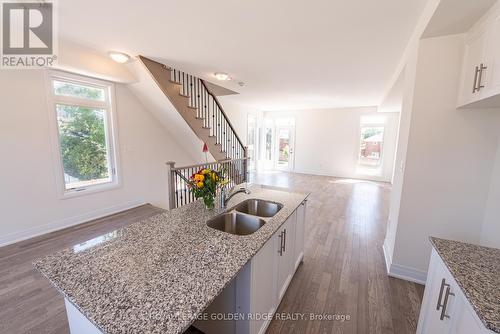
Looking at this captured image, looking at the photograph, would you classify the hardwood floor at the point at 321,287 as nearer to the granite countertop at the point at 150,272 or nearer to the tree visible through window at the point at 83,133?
the tree visible through window at the point at 83,133

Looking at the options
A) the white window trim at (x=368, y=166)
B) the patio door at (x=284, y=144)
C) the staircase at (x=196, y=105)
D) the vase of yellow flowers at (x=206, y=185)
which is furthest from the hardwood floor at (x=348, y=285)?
the patio door at (x=284, y=144)

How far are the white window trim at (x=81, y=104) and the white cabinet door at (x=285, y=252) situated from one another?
3.50 metres

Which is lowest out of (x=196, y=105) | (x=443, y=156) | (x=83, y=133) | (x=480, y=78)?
(x=443, y=156)

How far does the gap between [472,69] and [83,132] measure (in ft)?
16.3

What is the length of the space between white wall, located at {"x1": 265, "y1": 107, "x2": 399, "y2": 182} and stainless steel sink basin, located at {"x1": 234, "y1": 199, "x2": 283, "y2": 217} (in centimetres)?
615

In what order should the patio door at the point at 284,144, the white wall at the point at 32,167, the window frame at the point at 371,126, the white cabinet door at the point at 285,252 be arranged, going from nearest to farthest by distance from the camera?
the white cabinet door at the point at 285,252, the white wall at the point at 32,167, the window frame at the point at 371,126, the patio door at the point at 284,144

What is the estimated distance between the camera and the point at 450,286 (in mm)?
1083

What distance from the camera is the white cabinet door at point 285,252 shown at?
1647mm

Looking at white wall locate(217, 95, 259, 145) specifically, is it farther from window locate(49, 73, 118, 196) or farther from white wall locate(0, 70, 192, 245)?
window locate(49, 73, 118, 196)

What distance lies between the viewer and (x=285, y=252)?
1.83m

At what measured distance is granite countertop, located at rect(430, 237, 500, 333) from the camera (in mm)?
827

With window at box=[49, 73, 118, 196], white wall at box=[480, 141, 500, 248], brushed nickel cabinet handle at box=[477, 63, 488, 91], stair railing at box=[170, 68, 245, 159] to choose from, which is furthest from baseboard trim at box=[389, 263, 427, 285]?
window at box=[49, 73, 118, 196]

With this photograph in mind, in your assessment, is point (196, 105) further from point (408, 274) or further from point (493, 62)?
point (408, 274)

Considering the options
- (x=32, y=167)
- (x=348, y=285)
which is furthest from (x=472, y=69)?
(x=32, y=167)
